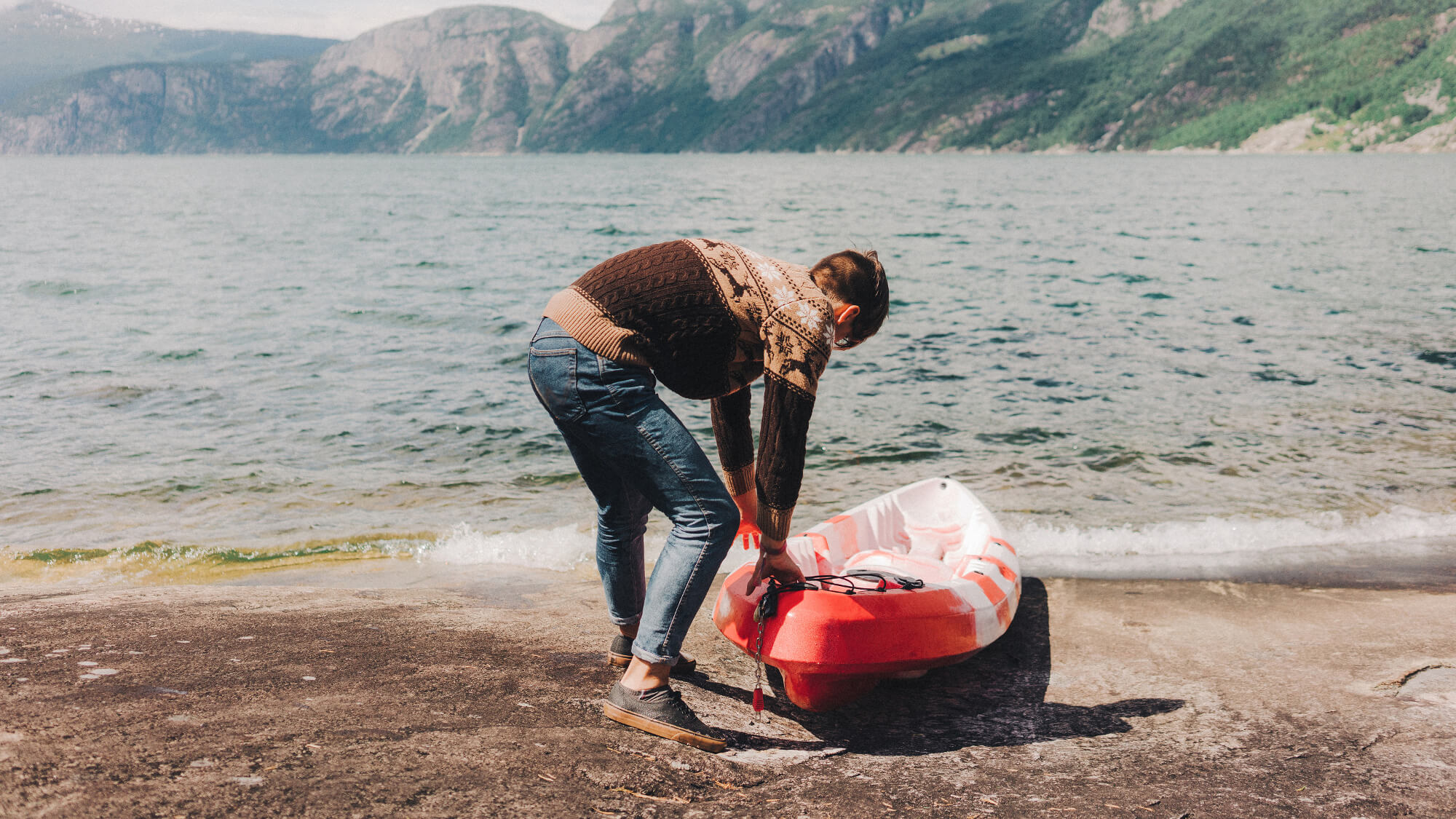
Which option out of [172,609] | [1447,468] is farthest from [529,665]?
[1447,468]

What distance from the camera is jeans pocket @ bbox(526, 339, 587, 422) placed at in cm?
338

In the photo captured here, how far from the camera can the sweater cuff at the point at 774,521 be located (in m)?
3.46

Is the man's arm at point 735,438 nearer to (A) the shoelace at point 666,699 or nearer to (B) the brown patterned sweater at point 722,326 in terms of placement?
(B) the brown patterned sweater at point 722,326

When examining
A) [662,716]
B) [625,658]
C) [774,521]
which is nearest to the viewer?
[774,521]

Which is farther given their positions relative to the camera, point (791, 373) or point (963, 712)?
point (963, 712)

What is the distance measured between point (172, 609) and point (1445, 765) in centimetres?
619

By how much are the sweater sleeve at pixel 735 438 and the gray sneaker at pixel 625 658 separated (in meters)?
1.15

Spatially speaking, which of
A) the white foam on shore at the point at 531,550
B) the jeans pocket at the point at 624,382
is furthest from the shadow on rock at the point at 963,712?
the white foam on shore at the point at 531,550

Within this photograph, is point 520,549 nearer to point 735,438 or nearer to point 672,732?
point 672,732

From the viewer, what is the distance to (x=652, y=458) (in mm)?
3391

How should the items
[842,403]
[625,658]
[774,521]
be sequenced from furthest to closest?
1. [842,403]
2. [625,658]
3. [774,521]

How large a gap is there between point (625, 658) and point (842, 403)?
28.2ft

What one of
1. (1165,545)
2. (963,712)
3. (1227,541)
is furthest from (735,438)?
(1227,541)

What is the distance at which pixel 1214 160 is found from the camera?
123375mm
